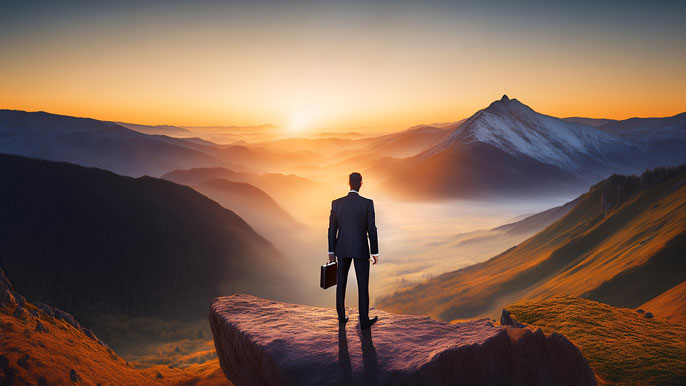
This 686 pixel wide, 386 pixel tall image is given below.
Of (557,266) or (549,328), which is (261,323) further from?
(557,266)

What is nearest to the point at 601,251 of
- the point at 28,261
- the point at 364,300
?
the point at 364,300

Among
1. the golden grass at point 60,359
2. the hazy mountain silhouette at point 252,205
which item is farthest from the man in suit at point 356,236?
the hazy mountain silhouette at point 252,205

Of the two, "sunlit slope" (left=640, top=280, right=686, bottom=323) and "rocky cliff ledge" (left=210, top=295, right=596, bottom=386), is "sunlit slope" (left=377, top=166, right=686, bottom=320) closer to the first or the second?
"sunlit slope" (left=640, top=280, right=686, bottom=323)

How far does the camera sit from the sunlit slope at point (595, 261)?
43000 mm

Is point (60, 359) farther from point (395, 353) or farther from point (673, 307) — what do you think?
point (673, 307)

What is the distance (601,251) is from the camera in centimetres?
6203

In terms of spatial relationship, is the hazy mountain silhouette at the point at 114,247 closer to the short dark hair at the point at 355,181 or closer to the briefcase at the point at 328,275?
the briefcase at the point at 328,275

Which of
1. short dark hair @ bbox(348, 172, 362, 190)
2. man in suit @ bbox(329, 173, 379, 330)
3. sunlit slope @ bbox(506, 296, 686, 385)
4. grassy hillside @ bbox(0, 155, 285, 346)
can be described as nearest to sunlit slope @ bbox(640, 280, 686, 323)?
sunlit slope @ bbox(506, 296, 686, 385)

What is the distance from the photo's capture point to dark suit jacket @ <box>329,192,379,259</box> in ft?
38.1

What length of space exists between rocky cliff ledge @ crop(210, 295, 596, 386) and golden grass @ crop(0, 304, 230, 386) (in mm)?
3678

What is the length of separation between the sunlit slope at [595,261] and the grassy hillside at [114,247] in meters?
38.4

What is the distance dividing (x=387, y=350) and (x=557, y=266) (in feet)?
235

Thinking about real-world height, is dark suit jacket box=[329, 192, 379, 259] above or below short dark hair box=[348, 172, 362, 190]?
below

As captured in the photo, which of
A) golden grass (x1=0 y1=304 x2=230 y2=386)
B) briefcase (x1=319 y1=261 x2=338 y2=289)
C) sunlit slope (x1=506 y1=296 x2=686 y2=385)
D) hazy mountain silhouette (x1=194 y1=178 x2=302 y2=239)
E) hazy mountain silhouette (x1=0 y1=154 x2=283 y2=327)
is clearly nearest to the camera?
briefcase (x1=319 y1=261 x2=338 y2=289)
